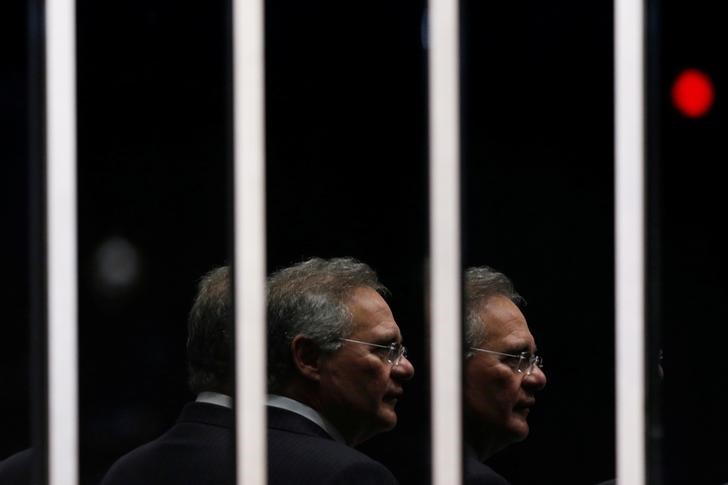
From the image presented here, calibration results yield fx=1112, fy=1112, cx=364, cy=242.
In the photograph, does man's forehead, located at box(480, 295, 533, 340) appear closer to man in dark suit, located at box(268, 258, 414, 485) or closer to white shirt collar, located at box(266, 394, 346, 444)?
man in dark suit, located at box(268, 258, 414, 485)

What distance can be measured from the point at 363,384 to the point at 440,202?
0.36m

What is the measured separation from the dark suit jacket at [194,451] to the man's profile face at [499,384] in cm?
46

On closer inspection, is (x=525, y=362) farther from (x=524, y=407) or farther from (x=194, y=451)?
(x=194, y=451)

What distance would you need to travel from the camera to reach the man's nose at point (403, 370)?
2.03 m

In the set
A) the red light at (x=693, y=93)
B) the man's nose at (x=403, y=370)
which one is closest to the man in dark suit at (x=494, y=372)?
the man's nose at (x=403, y=370)

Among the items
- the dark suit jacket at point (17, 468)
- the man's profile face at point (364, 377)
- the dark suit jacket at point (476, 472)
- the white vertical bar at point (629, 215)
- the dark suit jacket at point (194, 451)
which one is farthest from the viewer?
the white vertical bar at point (629, 215)

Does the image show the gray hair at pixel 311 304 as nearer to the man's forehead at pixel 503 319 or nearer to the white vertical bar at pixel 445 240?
the white vertical bar at pixel 445 240

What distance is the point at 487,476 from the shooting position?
→ 214cm

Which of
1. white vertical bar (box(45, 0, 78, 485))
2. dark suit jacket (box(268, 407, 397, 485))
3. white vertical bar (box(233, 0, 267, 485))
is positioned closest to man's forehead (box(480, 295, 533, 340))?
dark suit jacket (box(268, 407, 397, 485))

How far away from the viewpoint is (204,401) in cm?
190

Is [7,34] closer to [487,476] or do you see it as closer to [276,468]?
[276,468]

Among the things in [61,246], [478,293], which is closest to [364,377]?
[478,293]

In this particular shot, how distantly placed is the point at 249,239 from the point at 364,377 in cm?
33

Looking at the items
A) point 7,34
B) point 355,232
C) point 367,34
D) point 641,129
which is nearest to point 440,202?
point 355,232
